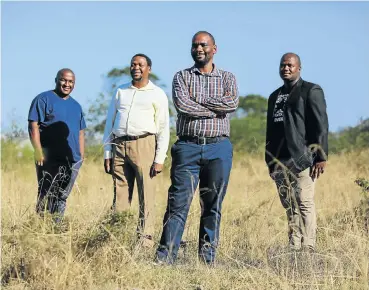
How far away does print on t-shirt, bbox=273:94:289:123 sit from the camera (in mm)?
6777

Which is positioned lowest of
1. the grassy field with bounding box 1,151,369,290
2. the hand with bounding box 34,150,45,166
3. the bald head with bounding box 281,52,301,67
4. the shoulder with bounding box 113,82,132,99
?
the grassy field with bounding box 1,151,369,290

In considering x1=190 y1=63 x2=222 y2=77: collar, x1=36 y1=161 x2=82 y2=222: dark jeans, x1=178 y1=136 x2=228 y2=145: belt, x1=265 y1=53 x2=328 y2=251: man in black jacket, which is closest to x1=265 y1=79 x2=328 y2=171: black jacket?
x1=265 y1=53 x2=328 y2=251: man in black jacket

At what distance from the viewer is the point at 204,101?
6.27 meters

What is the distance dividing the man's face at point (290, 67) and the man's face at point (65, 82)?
7.35 feet

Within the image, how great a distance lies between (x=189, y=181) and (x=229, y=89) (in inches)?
35.0

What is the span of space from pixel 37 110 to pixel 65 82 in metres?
0.41

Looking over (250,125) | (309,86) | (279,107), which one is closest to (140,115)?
(279,107)

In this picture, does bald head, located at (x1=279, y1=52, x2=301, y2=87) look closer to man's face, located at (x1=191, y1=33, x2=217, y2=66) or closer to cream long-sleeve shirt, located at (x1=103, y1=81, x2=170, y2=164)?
man's face, located at (x1=191, y1=33, x2=217, y2=66)

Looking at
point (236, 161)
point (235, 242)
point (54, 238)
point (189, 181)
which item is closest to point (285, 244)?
point (235, 242)

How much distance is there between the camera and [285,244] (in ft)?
23.2

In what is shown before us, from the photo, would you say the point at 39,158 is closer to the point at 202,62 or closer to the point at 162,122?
the point at 162,122

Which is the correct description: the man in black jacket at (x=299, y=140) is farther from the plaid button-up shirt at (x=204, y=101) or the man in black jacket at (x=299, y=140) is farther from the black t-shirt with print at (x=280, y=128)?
the plaid button-up shirt at (x=204, y=101)

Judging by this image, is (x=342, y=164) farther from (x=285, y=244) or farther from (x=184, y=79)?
(x=184, y=79)

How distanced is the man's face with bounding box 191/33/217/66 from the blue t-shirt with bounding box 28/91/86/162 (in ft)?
6.30
